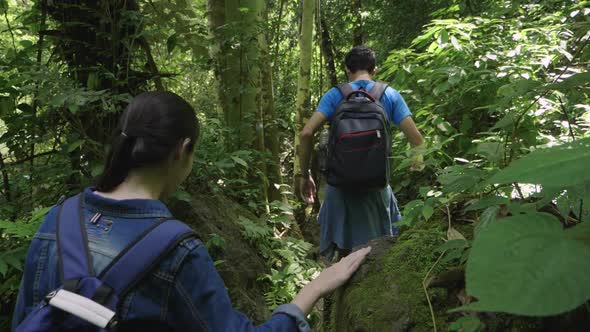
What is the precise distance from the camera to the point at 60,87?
9.35ft

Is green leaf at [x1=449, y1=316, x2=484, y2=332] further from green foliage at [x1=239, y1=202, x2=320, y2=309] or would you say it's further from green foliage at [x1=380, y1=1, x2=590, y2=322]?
green foliage at [x1=239, y1=202, x2=320, y2=309]

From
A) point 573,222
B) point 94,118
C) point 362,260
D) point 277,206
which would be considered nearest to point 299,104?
point 277,206

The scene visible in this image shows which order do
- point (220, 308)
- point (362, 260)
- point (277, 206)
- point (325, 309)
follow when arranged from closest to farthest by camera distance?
point (220, 308)
point (362, 260)
point (325, 309)
point (277, 206)

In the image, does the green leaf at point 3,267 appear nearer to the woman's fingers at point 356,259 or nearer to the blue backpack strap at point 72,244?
the blue backpack strap at point 72,244

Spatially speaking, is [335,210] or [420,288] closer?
[420,288]

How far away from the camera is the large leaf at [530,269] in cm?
50

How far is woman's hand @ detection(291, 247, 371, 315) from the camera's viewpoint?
1.67 metres

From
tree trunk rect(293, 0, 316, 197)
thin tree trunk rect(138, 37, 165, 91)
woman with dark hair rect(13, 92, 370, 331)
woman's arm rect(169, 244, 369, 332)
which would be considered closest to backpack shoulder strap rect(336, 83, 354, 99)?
thin tree trunk rect(138, 37, 165, 91)

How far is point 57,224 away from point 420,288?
1239 millimetres

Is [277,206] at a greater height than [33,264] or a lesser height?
lesser

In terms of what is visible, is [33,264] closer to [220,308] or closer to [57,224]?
[57,224]

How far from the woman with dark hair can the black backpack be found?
1794mm

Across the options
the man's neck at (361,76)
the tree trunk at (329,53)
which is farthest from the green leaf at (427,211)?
the tree trunk at (329,53)

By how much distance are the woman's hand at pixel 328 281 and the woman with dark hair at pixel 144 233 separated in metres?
0.05
